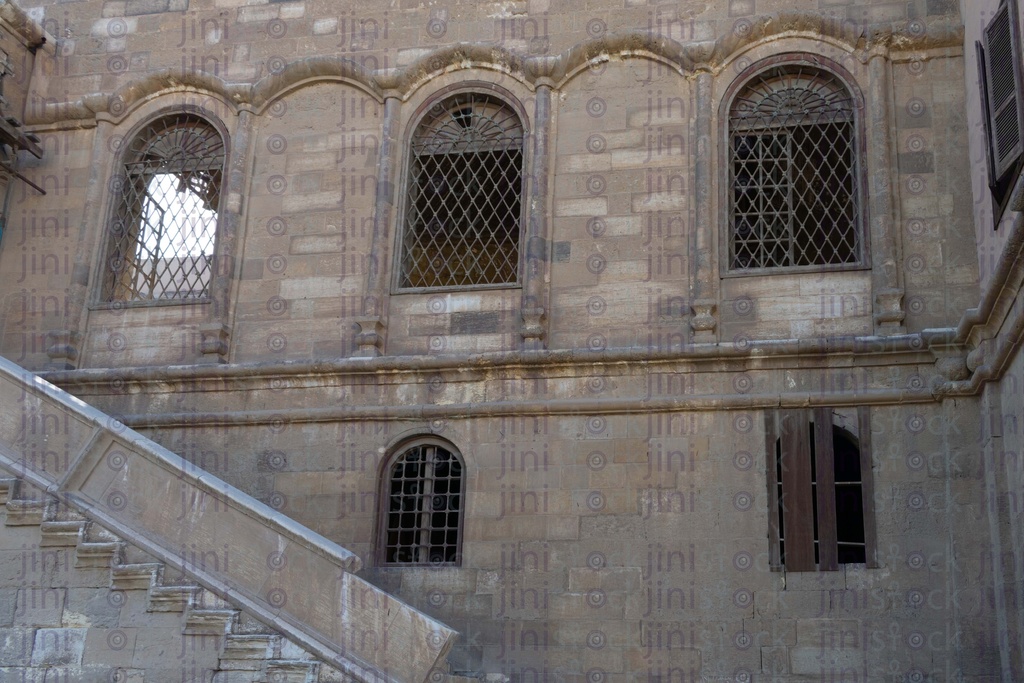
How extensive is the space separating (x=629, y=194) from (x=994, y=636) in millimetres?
5213

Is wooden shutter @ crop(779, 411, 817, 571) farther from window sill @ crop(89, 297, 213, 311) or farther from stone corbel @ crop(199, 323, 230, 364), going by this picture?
window sill @ crop(89, 297, 213, 311)

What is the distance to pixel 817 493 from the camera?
12.4m

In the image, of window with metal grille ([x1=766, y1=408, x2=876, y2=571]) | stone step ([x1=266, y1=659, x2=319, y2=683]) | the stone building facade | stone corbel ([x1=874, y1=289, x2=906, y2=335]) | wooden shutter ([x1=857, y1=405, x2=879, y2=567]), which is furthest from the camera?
stone corbel ([x1=874, y1=289, x2=906, y2=335])

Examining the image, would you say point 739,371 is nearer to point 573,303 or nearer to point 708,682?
point 573,303

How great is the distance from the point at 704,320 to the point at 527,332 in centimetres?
165

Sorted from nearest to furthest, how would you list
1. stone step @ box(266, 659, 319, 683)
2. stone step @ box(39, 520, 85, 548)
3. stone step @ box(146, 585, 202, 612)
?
stone step @ box(266, 659, 319, 683) < stone step @ box(146, 585, 202, 612) < stone step @ box(39, 520, 85, 548)

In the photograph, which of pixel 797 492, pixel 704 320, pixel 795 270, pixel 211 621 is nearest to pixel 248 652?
pixel 211 621

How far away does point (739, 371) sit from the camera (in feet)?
42.3

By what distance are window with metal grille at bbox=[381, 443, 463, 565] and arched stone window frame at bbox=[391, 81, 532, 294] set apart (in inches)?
66.3

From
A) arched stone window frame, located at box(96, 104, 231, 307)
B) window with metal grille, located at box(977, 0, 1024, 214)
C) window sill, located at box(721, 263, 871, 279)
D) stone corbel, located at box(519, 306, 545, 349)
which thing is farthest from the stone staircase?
window with metal grille, located at box(977, 0, 1024, 214)

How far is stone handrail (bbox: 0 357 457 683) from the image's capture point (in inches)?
405

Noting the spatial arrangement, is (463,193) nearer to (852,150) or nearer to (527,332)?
(527,332)

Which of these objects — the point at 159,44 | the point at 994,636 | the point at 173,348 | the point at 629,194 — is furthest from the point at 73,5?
the point at 994,636

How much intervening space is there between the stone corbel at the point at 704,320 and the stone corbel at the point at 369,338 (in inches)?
118
